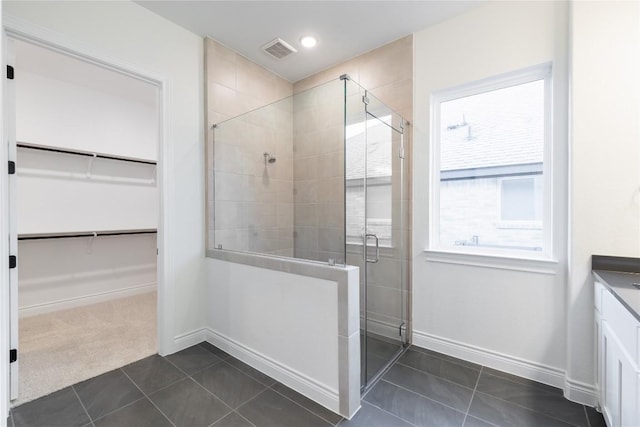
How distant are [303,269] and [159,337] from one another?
149cm

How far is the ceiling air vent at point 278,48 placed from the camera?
8.65 feet

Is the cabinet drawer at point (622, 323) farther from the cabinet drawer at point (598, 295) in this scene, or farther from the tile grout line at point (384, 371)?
the tile grout line at point (384, 371)

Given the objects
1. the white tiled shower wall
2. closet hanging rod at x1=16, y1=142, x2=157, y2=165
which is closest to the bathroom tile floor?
the white tiled shower wall

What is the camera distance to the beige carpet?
2.01m

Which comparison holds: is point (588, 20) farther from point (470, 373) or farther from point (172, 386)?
point (172, 386)

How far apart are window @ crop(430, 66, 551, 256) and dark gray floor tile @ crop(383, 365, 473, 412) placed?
3.25ft

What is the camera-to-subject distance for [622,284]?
1.38 metres

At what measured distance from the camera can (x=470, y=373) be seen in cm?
207

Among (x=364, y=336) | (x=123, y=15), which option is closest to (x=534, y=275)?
(x=364, y=336)

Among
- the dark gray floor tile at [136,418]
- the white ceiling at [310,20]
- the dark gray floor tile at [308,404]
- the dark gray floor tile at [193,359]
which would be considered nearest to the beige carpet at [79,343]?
the dark gray floor tile at [193,359]

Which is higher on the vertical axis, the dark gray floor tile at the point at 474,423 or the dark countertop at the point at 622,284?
the dark countertop at the point at 622,284

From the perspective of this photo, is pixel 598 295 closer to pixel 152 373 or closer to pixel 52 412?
pixel 152 373

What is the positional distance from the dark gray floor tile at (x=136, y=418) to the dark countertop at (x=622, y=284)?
230cm

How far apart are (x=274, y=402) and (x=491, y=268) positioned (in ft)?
5.91
